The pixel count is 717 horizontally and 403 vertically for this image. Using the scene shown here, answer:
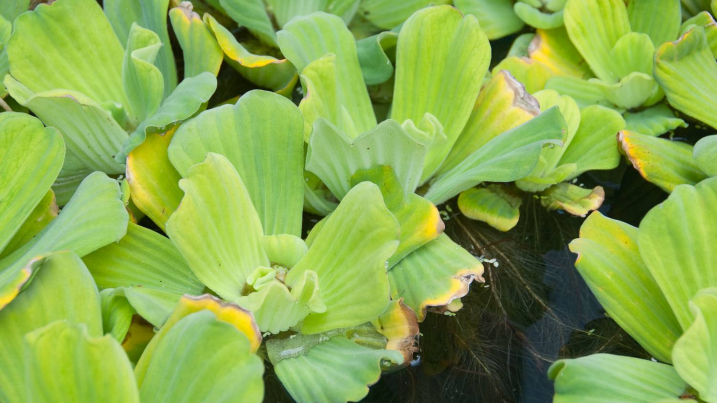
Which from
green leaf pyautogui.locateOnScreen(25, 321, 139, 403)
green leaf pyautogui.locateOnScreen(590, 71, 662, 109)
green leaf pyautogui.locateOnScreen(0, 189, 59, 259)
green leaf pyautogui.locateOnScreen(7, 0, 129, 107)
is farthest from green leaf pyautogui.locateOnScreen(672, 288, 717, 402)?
green leaf pyautogui.locateOnScreen(7, 0, 129, 107)

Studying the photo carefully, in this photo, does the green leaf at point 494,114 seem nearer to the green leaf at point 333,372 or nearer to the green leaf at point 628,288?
the green leaf at point 628,288

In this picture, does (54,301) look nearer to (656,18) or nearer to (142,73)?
(142,73)

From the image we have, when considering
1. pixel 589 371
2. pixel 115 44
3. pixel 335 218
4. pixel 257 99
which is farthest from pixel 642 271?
pixel 115 44

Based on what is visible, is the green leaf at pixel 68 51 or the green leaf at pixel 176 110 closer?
the green leaf at pixel 176 110

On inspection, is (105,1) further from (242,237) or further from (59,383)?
(59,383)

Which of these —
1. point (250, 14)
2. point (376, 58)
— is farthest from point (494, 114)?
point (250, 14)

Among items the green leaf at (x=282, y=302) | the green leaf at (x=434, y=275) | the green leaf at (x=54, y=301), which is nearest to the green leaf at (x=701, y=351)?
the green leaf at (x=434, y=275)

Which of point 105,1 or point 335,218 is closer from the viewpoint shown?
point 335,218

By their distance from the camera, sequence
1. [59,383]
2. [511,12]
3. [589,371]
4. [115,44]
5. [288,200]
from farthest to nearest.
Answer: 1. [511,12]
2. [115,44]
3. [288,200]
4. [589,371]
5. [59,383]
